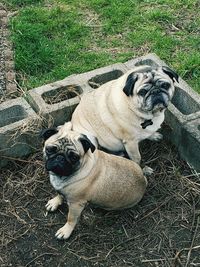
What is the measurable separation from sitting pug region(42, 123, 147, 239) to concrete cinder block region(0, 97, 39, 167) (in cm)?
81

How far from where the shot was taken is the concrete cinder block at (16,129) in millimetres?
5180

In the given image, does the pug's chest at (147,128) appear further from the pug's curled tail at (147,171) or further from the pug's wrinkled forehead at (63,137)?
the pug's wrinkled forehead at (63,137)

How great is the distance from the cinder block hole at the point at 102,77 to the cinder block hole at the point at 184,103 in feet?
2.28

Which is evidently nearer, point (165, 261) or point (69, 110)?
point (165, 261)

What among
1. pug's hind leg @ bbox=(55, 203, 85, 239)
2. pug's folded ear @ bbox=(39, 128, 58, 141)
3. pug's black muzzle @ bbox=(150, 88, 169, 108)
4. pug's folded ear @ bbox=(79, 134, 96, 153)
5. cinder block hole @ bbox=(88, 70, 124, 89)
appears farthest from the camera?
cinder block hole @ bbox=(88, 70, 124, 89)

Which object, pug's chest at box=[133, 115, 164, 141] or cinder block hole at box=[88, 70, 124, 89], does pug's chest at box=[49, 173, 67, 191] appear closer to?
pug's chest at box=[133, 115, 164, 141]

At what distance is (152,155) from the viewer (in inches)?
215

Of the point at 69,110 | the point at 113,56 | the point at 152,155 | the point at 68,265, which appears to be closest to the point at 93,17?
the point at 113,56

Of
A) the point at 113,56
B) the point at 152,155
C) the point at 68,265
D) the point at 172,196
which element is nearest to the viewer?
the point at 68,265

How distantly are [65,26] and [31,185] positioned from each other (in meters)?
2.90

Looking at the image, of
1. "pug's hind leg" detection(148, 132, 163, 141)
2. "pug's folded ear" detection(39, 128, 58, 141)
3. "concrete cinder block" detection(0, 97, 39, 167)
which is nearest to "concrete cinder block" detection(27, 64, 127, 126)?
"concrete cinder block" detection(0, 97, 39, 167)

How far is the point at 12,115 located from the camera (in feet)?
18.2

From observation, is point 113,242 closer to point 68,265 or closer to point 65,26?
point 68,265

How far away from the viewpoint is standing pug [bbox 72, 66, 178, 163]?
4.69 m
